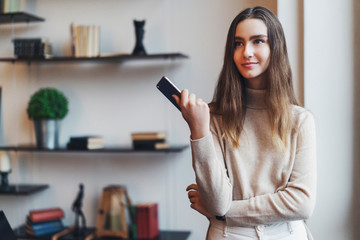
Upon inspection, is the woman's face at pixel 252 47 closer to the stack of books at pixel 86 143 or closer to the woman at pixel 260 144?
the woman at pixel 260 144

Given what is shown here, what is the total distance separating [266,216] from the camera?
132cm

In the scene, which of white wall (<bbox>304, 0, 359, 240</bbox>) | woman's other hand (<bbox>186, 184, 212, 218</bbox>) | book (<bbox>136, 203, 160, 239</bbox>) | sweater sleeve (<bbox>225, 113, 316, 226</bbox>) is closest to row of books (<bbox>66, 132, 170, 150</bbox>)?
book (<bbox>136, 203, 160, 239</bbox>)

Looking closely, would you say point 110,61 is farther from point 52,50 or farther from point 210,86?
point 210,86

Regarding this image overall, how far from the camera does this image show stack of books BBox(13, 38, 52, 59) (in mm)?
3082

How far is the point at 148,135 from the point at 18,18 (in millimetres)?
1300

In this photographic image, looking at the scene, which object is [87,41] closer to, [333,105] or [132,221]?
[132,221]

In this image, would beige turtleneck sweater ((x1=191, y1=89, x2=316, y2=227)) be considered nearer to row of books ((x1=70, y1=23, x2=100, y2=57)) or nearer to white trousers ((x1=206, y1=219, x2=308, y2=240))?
white trousers ((x1=206, y1=219, x2=308, y2=240))

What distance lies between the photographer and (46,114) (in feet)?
9.95

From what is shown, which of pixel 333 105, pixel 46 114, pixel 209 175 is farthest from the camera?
pixel 46 114

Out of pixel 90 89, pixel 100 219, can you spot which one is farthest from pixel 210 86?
pixel 100 219

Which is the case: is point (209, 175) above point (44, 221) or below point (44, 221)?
above

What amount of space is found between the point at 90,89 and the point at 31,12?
2.50 ft

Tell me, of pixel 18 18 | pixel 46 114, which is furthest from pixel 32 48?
pixel 46 114

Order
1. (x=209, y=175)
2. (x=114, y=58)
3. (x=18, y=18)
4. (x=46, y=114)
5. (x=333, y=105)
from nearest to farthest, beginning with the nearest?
1. (x=209, y=175)
2. (x=333, y=105)
3. (x=114, y=58)
4. (x=46, y=114)
5. (x=18, y=18)
